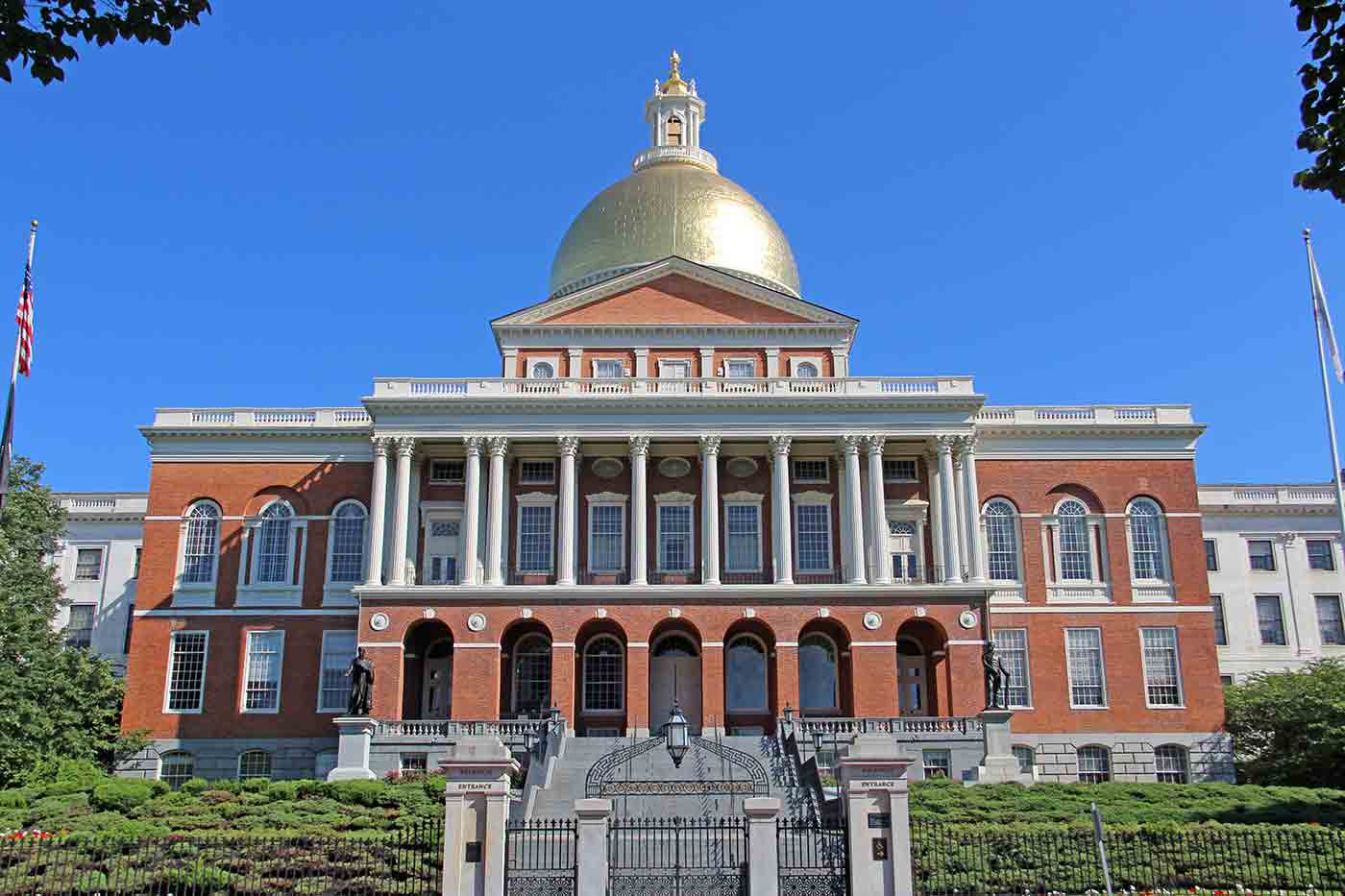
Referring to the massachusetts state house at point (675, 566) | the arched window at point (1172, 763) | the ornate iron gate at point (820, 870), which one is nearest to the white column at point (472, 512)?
the massachusetts state house at point (675, 566)

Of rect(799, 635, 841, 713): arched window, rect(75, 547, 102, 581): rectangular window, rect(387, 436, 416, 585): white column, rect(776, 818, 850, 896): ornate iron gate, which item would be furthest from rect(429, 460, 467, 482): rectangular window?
rect(776, 818, 850, 896): ornate iron gate

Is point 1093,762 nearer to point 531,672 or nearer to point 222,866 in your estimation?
point 531,672

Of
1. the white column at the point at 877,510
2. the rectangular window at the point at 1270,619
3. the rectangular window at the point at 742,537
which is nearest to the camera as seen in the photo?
the white column at the point at 877,510

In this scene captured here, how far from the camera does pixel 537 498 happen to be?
50.5 metres

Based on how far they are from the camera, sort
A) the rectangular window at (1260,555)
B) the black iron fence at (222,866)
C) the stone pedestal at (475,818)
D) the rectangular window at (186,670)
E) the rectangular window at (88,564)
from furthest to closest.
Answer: the rectangular window at (88,564) → the rectangular window at (1260,555) → the rectangular window at (186,670) → the black iron fence at (222,866) → the stone pedestal at (475,818)

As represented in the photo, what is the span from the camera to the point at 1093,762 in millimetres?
48719

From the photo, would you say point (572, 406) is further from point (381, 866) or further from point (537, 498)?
point (381, 866)

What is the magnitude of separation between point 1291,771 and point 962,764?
11886mm

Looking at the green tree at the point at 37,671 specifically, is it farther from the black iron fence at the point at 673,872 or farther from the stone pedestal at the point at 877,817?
the stone pedestal at the point at 877,817

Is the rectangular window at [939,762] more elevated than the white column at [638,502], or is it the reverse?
the white column at [638,502]

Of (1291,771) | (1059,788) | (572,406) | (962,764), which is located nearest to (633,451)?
(572,406)

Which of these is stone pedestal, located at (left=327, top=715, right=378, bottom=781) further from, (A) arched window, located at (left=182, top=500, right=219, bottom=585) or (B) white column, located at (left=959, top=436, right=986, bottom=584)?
(B) white column, located at (left=959, top=436, right=986, bottom=584)

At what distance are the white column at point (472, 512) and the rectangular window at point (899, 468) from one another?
594 inches

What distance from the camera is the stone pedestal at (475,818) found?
70.2 ft
